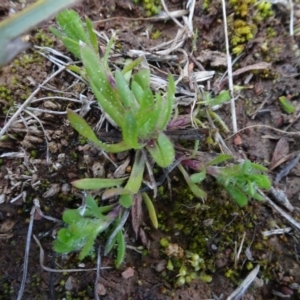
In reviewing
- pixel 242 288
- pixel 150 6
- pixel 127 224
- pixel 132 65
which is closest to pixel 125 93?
pixel 132 65

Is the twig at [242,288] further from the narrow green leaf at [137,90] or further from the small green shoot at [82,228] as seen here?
the narrow green leaf at [137,90]

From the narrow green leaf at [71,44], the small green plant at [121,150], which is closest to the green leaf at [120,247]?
the small green plant at [121,150]

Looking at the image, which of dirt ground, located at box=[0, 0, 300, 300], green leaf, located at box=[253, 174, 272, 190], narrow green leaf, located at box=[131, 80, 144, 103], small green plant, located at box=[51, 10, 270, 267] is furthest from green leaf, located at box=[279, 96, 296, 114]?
narrow green leaf, located at box=[131, 80, 144, 103]

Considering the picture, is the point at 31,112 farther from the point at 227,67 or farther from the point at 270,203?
the point at 270,203

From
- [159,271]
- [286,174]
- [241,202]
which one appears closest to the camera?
[241,202]

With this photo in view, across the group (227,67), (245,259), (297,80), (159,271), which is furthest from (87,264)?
(297,80)

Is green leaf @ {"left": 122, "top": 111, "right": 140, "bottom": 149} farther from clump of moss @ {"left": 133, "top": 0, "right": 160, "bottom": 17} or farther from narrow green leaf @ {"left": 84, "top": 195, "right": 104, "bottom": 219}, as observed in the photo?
clump of moss @ {"left": 133, "top": 0, "right": 160, "bottom": 17}
